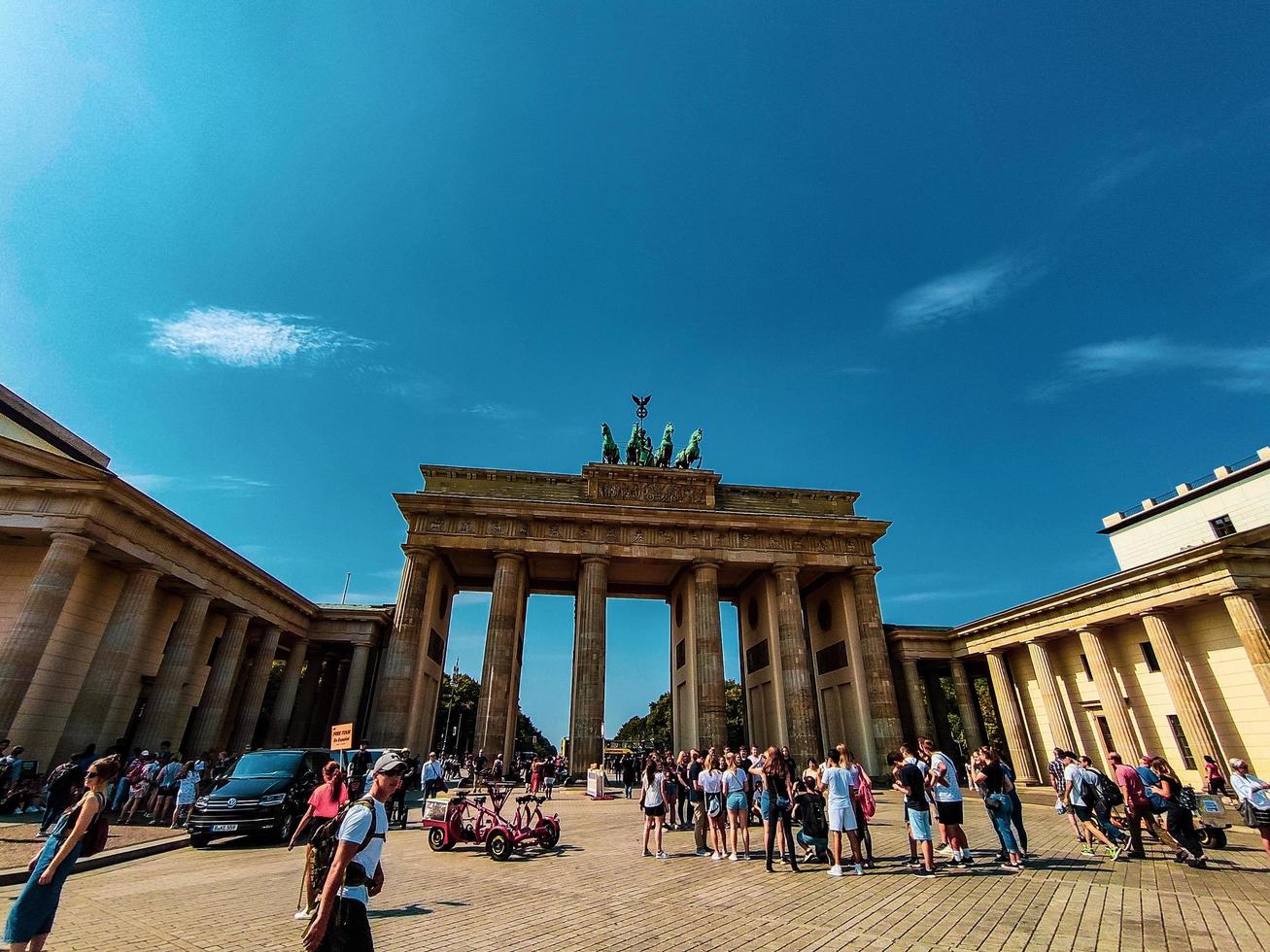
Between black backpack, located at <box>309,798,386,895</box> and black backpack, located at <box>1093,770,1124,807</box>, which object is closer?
black backpack, located at <box>309,798,386,895</box>

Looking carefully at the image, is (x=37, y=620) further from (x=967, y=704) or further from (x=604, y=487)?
(x=967, y=704)

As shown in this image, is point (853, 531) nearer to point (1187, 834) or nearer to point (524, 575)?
point (524, 575)

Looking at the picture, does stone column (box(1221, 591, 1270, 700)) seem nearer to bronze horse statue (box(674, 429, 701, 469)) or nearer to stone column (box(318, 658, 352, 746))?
bronze horse statue (box(674, 429, 701, 469))

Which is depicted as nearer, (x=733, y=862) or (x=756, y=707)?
(x=733, y=862)

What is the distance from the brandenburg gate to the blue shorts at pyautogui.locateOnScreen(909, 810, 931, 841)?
2082 cm

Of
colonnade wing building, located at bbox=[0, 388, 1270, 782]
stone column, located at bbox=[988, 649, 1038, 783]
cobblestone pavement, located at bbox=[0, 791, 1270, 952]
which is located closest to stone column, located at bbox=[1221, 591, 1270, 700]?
colonnade wing building, located at bbox=[0, 388, 1270, 782]

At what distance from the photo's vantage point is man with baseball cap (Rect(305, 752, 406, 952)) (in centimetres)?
360

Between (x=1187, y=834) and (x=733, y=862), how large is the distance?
8463 millimetres

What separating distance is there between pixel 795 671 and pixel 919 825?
77.7ft

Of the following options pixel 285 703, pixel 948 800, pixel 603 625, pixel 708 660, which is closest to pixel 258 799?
pixel 948 800

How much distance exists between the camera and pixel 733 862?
1101 centimetres

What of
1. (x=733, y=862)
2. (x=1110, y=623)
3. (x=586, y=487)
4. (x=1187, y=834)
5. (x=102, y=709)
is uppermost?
(x=586, y=487)

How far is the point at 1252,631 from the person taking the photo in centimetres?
2250

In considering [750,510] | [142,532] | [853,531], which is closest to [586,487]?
[750,510]
